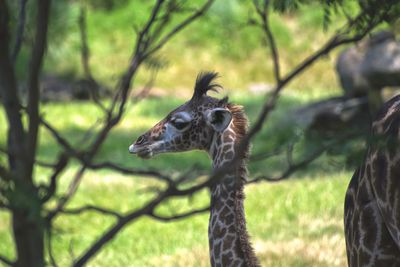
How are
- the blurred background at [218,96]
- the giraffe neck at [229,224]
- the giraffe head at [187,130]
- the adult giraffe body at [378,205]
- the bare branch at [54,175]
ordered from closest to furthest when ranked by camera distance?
the bare branch at [54,175] < the adult giraffe body at [378,205] < the giraffe neck at [229,224] < the giraffe head at [187,130] < the blurred background at [218,96]

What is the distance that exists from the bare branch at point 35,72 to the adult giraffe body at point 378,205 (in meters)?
1.87

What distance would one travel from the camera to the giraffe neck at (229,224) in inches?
184

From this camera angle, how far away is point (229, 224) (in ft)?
15.6

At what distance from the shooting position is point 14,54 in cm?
338

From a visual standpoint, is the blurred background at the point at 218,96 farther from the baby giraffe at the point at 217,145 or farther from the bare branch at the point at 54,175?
the baby giraffe at the point at 217,145

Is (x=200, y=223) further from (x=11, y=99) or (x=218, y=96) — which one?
(x=218, y=96)

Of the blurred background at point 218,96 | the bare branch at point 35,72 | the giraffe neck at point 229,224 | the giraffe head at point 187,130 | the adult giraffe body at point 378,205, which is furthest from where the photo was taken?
the blurred background at point 218,96

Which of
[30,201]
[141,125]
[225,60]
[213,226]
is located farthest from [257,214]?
[225,60]

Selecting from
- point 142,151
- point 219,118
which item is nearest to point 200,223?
point 142,151

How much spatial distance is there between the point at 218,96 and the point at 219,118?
42.0 feet

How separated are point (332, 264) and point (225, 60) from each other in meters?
15.3

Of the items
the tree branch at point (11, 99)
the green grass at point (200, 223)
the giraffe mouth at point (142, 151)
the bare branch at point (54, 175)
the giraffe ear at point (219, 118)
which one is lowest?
the bare branch at point (54, 175)

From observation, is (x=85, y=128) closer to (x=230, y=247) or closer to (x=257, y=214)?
(x=257, y=214)

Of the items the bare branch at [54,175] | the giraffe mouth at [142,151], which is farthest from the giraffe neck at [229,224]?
the bare branch at [54,175]
